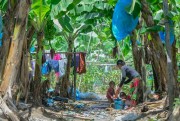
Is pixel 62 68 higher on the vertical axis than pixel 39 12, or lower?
lower

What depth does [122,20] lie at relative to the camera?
6.60 meters

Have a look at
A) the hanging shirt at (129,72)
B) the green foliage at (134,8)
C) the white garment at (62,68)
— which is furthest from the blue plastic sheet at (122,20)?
the white garment at (62,68)

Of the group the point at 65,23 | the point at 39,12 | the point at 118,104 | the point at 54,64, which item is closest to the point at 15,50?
the point at 39,12

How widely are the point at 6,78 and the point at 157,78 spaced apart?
442 cm

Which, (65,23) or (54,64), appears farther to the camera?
(54,64)

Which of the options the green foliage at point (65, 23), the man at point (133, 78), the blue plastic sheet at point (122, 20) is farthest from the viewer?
the green foliage at point (65, 23)

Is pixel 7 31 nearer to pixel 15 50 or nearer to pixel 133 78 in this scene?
pixel 15 50

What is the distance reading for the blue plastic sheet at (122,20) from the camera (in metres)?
6.39

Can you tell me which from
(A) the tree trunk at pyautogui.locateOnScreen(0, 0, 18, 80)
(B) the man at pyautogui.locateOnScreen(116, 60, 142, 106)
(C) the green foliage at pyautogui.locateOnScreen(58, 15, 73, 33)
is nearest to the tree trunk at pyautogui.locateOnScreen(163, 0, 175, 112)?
(A) the tree trunk at pyautogui.locateOnScreen(0, 0, 18, 80)

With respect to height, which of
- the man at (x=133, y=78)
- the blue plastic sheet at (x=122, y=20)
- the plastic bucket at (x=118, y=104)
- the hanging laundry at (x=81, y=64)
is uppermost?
the blue plastic sheet at (x=122, y=20)

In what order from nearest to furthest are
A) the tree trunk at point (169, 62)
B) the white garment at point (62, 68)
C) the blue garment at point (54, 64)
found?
the tree trunk at point (169, 62) → the blue garment at point (54, 64) → the white garment at point (62, 68)

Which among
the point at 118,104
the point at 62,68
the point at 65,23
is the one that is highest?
the point at 65,23

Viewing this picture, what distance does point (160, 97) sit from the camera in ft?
26.3

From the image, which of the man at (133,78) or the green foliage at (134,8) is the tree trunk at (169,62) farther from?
the man at (133,78)
